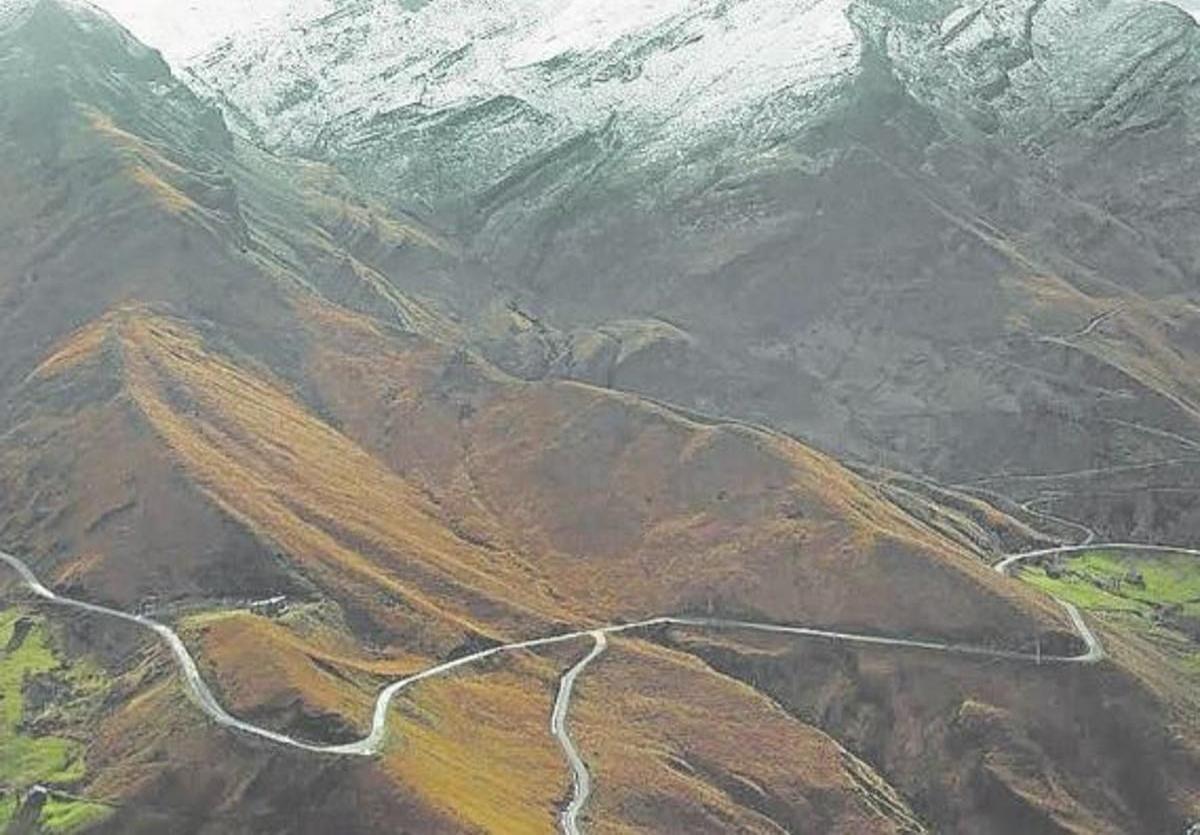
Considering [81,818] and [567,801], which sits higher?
[81,818]

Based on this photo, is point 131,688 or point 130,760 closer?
point 130,760

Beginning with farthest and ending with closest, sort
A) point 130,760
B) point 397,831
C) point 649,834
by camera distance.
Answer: point 649,834
point 130,760
point 397,831

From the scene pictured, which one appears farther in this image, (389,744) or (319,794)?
(389,744)

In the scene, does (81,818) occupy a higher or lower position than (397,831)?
higher

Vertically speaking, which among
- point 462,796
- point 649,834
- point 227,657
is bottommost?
point 649,834

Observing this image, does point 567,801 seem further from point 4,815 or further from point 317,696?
point 4,815

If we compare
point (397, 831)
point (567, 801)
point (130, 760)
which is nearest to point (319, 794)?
point (397, 831)

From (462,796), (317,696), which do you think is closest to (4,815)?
(317,696)

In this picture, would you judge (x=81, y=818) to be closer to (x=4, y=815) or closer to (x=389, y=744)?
(x=4, y=815)

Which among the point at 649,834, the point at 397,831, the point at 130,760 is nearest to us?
the point at 397,831
